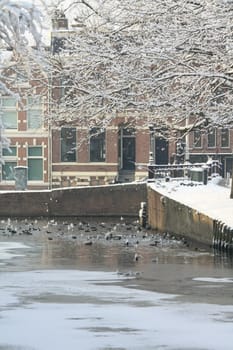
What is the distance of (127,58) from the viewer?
1911 cm

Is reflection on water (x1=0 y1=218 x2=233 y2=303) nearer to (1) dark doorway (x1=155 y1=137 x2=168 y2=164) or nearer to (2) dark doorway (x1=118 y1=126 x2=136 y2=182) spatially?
(1) dark doorway (x1=155 y1=137 x2=168 y2=164)

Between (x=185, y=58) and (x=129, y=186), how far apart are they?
846 inches

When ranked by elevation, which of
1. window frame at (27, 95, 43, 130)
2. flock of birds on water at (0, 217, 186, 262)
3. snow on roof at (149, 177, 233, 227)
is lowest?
flock of birds on water at (0, 217, 186, 262)

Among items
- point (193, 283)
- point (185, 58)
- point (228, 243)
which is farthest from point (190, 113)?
point (193, 283)

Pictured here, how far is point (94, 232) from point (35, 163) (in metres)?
23.4

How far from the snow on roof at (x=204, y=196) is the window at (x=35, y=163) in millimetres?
19536

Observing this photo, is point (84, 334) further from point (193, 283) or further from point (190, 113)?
point (190, 113)

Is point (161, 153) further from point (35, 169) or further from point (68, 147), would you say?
point (35, 169)

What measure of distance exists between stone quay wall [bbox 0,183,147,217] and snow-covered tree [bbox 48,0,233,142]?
17.7m

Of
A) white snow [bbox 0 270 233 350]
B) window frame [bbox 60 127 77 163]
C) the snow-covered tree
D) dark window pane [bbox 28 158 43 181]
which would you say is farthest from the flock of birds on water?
dark window pane [bbox 28 158 43 181]

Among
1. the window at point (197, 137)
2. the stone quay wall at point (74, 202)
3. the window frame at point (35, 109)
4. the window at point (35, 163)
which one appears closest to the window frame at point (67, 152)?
the window at point (35, 163)

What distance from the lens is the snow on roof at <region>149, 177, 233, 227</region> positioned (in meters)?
21.4

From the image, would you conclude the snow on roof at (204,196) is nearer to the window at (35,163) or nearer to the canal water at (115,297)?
the canal water at (115,297)

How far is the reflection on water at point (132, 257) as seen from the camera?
42.4ft
